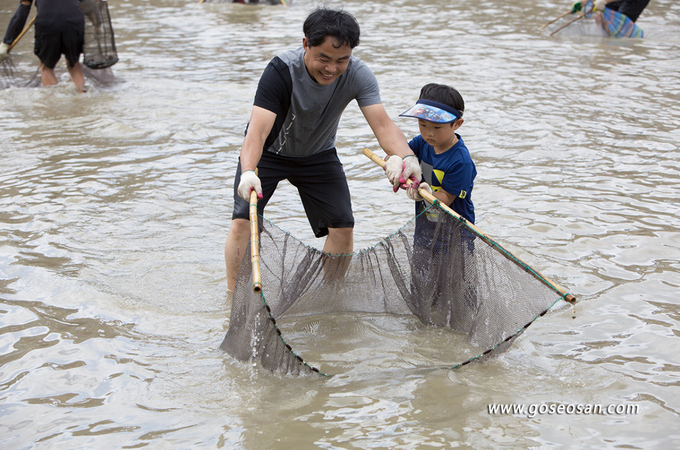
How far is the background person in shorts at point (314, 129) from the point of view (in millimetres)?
3012

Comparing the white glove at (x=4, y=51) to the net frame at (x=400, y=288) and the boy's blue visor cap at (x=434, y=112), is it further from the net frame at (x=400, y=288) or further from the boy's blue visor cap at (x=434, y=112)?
the boy's blue visor cap at (x=434, y=112)

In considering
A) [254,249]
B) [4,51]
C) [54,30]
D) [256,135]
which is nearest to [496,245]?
[254,249]

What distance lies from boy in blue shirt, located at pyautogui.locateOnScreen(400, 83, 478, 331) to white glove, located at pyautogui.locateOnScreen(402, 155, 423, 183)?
6 cm

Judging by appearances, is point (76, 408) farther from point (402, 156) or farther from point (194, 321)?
point (402, 156)

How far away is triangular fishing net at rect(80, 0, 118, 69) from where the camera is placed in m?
7.77

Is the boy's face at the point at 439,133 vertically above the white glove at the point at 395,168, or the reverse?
the boy's face at the point at 439,133

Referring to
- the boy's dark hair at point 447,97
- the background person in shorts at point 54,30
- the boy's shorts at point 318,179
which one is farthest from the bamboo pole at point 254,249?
the background person in shorts at point 54,30

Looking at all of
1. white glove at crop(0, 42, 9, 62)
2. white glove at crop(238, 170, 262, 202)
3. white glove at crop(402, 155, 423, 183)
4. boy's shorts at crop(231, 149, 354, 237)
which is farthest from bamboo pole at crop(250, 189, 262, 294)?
white glove at crop(0, 42, 9, 62)

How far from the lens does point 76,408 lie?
270cm

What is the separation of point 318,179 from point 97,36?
220 inches

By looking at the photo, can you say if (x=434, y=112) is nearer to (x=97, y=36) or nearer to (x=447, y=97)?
(x=447, y=97)

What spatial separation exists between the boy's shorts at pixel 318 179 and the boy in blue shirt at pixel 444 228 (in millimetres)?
Answer: 481

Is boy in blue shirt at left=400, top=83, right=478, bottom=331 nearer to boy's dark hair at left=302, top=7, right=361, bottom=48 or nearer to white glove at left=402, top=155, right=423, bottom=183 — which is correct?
white glove at left=402, top=155, right=423, bottom=183

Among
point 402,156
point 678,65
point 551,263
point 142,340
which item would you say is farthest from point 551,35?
point 142,340
